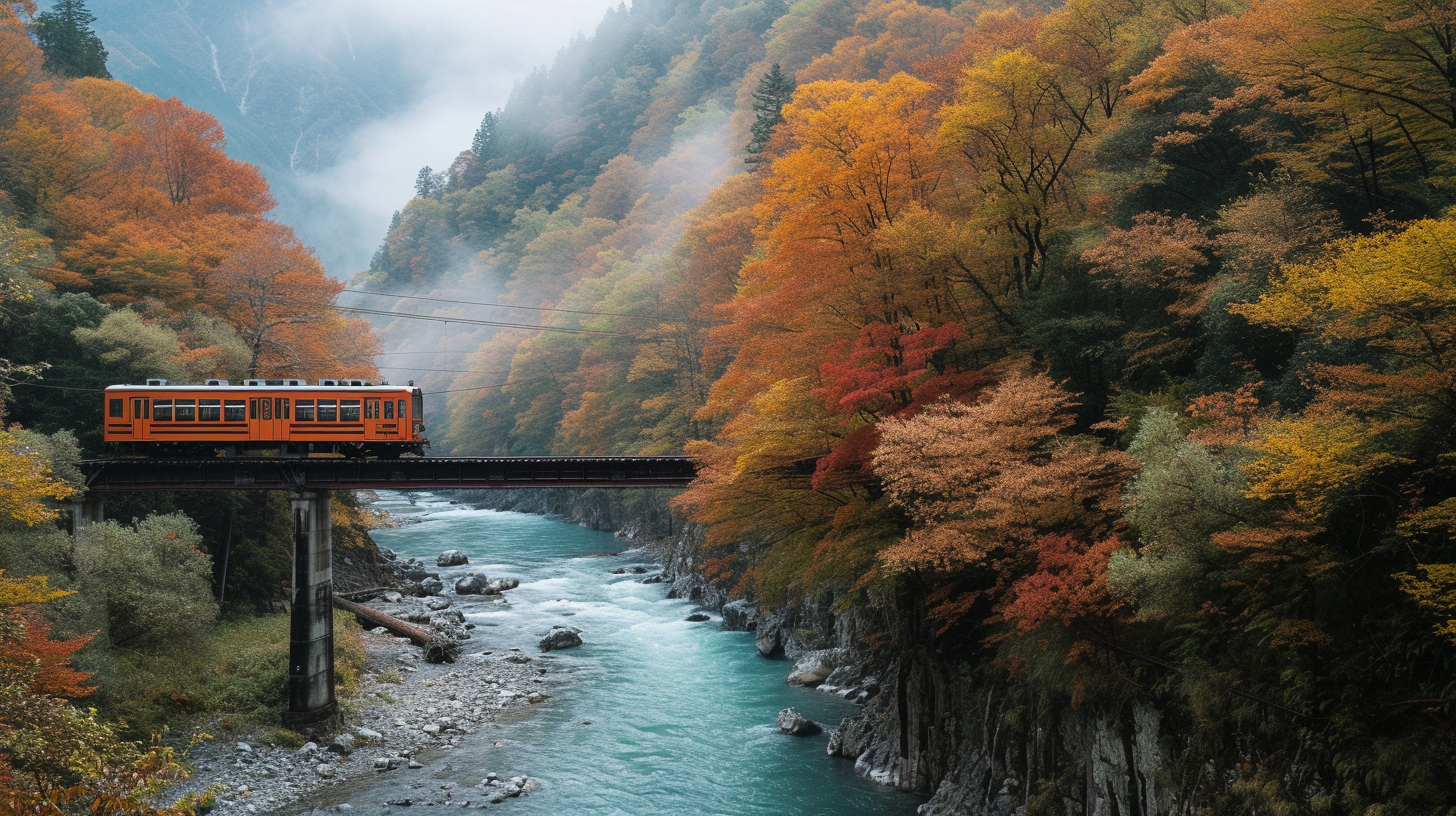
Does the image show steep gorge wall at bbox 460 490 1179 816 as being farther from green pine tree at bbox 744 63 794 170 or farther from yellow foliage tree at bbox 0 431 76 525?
green pine tree at bbox 744 63 794 170

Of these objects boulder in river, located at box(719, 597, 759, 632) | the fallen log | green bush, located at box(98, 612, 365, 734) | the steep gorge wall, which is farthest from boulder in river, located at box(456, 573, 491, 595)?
the steep gorge wall

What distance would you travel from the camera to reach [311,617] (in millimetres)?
24188

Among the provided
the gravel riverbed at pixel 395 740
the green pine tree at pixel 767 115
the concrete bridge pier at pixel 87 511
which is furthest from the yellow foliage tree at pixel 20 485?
the green pine tree at pixel 767 115

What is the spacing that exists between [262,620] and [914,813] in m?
23.0

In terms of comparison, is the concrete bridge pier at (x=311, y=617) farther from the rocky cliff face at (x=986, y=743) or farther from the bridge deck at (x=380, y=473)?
the rocky cliff face at (x=986, y=743)

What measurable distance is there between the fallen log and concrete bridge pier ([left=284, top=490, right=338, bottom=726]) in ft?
21.6

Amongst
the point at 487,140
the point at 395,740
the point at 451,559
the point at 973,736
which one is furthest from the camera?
the point at 487,140

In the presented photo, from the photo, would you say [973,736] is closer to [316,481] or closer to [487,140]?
[316,481]

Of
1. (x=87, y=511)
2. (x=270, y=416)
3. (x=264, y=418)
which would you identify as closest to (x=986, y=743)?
(x=270, y=416)

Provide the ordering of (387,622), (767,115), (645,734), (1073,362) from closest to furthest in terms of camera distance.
Answer: (1073,362) → (645,734) → (387,622) → (767,115)

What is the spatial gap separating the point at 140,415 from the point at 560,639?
15361mm

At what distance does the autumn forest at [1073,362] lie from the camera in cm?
1130

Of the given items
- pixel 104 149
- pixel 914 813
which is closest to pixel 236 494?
pixel 104 149

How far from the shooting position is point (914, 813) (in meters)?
18.3
